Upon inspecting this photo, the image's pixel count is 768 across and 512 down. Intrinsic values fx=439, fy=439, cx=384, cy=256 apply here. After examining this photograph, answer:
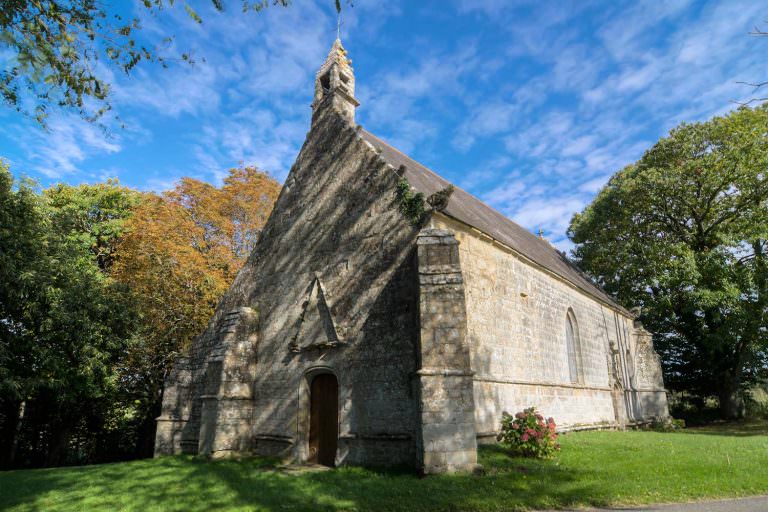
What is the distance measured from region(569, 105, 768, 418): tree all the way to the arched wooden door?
18485mm

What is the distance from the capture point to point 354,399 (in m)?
11.0

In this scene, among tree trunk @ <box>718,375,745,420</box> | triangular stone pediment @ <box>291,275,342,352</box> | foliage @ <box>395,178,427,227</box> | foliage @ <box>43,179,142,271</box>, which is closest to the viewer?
foliage @ <box>395,178,427,227</box>

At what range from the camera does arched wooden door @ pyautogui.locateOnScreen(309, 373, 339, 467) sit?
11750 mm

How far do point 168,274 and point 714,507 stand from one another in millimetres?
20762

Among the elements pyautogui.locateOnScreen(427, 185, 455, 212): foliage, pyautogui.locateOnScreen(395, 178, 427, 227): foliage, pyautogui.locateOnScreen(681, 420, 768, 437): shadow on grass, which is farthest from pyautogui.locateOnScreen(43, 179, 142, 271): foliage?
pyautogui.locateOnScreen(681, 420, 768, 437): shadow on grass

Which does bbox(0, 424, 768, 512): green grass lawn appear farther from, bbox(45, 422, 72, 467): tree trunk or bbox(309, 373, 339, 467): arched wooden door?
bbox(45, 422, 72, 467): tree trunk

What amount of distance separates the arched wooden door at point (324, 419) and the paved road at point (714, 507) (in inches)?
265

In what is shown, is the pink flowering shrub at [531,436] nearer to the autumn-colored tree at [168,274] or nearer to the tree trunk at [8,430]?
the autumn-colored tree at [168,274]

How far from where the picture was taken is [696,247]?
2447 centimetres

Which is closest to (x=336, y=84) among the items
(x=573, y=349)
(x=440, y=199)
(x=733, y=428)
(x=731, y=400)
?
(x=440, y=199)

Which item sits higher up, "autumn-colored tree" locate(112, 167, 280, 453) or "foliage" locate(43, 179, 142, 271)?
"foliage" locate(43, 179, 142, 271)

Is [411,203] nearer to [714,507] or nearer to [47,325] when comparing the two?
[714,507]

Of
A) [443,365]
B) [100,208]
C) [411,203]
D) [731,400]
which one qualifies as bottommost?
[731,400]

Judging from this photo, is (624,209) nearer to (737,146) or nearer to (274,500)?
(737,146)
